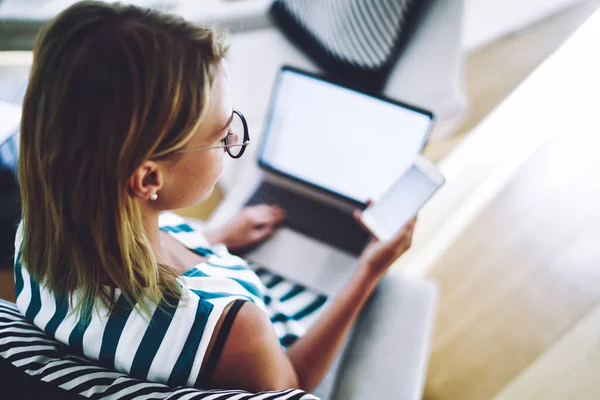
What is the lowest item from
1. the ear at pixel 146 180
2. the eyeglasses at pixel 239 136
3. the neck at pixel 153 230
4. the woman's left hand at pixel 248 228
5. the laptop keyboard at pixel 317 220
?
the woman's left hand at pixel 248 228

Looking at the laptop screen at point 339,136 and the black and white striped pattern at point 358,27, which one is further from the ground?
the black and white striped pattern at point 358,27

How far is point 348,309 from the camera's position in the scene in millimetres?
842

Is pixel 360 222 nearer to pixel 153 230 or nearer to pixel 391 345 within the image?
pixel 391 345

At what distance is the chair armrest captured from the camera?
32.3 inches

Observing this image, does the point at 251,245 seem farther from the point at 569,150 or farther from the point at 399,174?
the point at 569,150

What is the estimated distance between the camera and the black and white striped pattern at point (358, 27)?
1046mm

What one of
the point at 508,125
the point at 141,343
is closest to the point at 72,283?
the point at 141,343

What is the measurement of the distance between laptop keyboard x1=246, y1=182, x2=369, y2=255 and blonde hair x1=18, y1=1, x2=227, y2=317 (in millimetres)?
528

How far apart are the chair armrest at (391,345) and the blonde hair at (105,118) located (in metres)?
0.45

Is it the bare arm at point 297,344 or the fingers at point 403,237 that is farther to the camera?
the fingers at point 403,237

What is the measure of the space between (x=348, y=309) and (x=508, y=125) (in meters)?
0.88

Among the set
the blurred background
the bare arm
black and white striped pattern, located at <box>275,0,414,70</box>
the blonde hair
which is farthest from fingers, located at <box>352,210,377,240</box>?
the blonde hair

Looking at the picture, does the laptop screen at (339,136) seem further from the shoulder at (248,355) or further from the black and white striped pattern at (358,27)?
the shoulder at (248,355)

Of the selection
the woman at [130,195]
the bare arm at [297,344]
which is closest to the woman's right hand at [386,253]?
the bare arm at [297,344]
